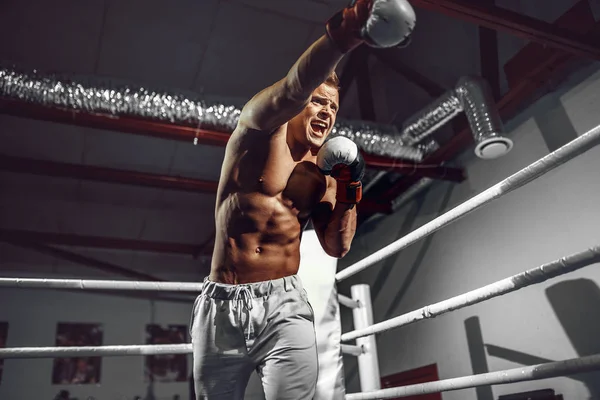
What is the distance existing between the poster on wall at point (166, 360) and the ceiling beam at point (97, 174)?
2.78m

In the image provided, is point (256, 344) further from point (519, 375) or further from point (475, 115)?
point (475, 115)

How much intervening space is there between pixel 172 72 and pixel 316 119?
2.84m

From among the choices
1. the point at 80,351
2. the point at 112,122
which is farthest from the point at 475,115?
the point at 80,351

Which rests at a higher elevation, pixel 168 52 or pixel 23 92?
pixel 168 52

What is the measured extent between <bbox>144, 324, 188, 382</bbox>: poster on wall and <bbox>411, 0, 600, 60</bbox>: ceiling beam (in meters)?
5.37

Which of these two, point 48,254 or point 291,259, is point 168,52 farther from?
point 48,254

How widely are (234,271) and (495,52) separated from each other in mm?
2901

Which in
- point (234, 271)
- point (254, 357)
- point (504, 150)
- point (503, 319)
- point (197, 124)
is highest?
point (197, 124)

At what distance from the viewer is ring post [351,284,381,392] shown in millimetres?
Answer: 2174

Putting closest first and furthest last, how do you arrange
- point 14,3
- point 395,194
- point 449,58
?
1. point 14,3
2. point 449,58
3. point 395,194

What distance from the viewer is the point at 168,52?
384 centimetres

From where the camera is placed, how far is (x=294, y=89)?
1.15m

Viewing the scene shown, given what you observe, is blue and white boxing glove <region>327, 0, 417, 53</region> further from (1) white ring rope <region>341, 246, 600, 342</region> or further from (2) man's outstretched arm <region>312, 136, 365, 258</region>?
(1) white ring rope <region>341, 246, 600, 342</region>

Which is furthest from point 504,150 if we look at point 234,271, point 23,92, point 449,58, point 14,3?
point 14,3
